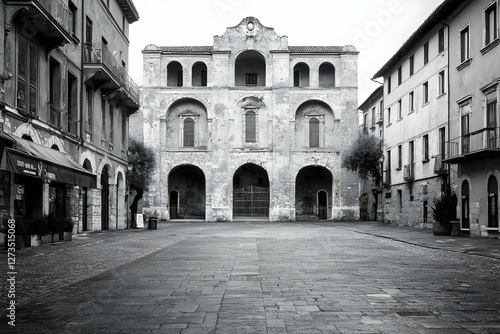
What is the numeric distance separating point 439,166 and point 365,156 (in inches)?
530

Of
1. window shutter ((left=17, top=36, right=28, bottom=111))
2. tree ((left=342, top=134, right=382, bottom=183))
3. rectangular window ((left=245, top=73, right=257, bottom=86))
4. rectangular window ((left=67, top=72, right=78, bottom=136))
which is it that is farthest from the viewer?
rectangular window ((left=245, top=73, right=257, bottom=86))

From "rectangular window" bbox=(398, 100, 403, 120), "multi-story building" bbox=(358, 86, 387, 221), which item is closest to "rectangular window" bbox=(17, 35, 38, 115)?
"rectangular window" bbox=(398, 100, 403, 120)

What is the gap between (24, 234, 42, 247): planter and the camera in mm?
15255

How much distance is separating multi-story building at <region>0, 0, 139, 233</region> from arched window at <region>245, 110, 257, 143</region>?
1690 centimetres

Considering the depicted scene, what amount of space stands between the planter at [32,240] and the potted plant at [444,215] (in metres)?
16.4

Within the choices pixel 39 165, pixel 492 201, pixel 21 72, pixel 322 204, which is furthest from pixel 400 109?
pixel 39 165

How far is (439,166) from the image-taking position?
27.0 meters

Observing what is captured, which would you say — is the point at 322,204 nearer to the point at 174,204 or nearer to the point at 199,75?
the point at 174,204

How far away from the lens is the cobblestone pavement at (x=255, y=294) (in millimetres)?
5387

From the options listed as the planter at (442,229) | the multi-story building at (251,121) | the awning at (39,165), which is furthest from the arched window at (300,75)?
the awning at (39,165)

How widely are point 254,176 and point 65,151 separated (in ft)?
96.5

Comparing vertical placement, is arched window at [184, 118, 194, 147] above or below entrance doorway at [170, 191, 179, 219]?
above

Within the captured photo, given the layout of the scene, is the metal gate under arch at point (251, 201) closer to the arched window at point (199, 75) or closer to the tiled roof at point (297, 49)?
the arched window at point (199, 75)

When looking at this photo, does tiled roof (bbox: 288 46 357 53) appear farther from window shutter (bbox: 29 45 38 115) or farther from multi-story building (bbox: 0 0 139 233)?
window shutter (bbox: 29 45 38 115)
